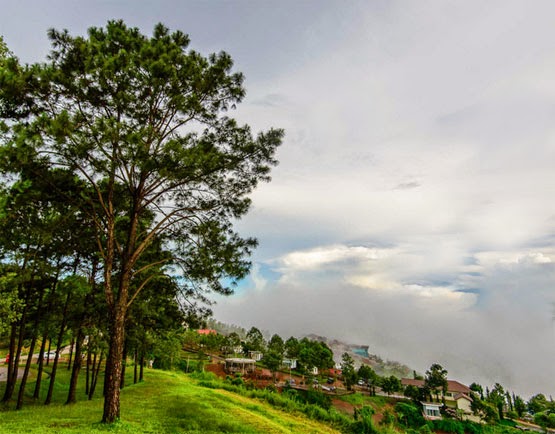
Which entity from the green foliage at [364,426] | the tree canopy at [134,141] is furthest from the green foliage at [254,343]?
the tree canopy at [134,141]

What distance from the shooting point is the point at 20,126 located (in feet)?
27.7

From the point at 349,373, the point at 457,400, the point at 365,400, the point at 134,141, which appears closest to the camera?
the point at 134,141

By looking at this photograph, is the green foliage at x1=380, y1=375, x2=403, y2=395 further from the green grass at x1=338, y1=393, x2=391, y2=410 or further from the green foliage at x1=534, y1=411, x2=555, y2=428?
the green foliage at x1=534, y1=411, x2=555, y2=428

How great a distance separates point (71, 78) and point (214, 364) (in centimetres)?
7244

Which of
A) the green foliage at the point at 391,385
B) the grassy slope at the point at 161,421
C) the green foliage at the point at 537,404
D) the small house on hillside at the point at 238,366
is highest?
the grassy slope at the point at 161,421

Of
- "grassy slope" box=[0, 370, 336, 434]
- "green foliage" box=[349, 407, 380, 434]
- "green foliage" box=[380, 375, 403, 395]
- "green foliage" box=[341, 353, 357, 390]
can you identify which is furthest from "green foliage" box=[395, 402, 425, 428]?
"grassy slope" box=[0, 370, 336, 434]

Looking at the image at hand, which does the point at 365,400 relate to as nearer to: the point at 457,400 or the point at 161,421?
the point at 457,400

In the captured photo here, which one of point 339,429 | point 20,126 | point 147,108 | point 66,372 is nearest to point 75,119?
point 20,126

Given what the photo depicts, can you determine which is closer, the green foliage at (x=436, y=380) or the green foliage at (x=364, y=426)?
the green foliage at (x=364, y=426)

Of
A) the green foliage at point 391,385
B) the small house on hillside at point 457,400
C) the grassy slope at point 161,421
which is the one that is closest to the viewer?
the grassy slope at point 161,421

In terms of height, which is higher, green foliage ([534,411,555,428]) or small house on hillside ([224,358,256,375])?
small house on hillside ([224,358,256,375])

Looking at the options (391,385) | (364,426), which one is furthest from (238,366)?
(364,426)

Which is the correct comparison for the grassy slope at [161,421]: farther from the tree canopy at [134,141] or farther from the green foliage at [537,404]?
the green foliage at [537,404]

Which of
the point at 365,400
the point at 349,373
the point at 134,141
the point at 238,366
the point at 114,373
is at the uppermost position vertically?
the point at 134,141
